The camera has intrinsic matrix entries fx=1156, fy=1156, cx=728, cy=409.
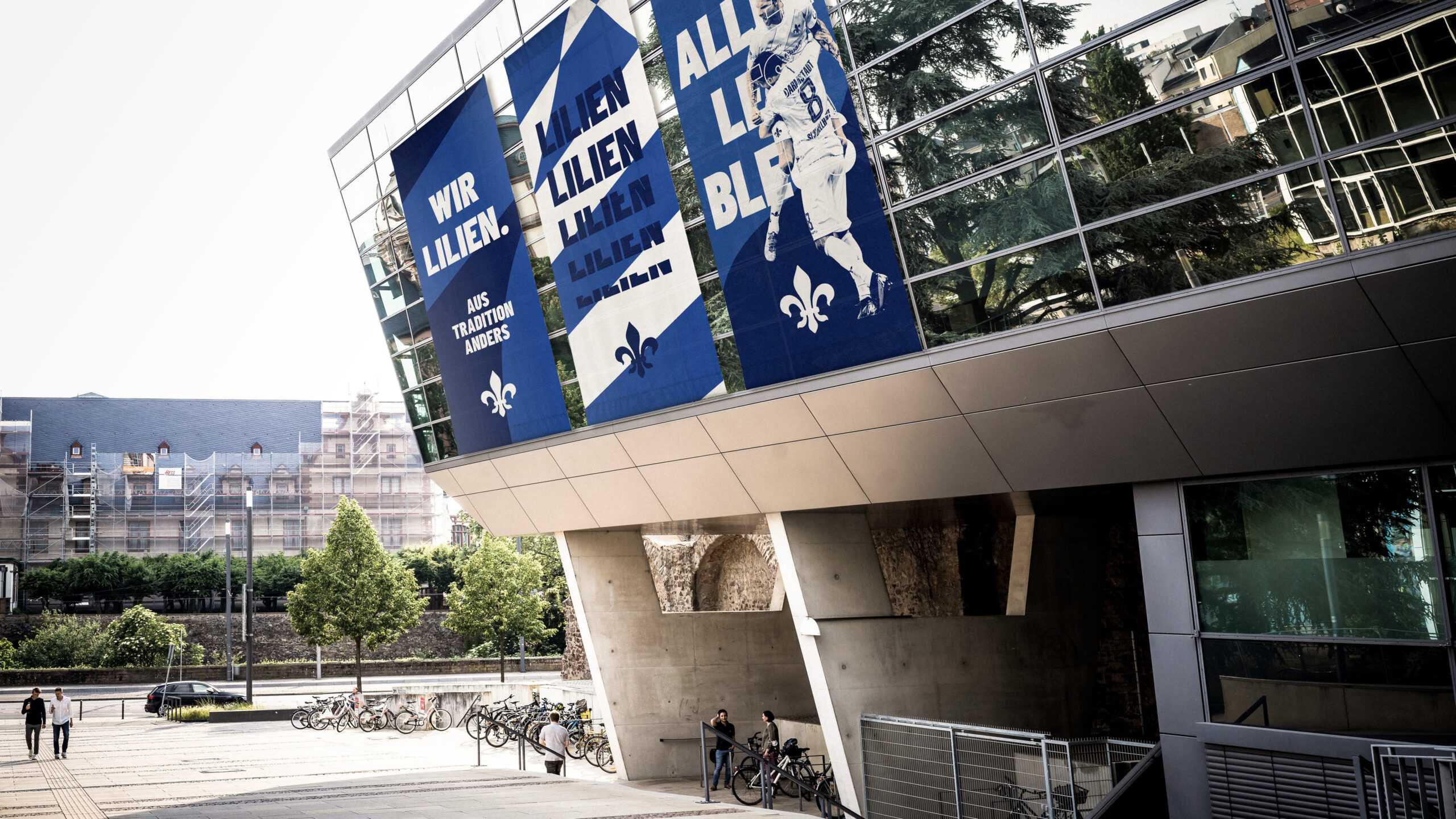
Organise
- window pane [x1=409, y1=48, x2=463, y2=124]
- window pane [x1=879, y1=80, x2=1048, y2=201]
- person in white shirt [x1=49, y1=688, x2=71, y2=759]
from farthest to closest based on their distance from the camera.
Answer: person in white shirt [x1=49, y1=688, x2=71, y2=759]
window pane [x1=409, y1=48, x2=463, y2=124]
window pane [x1=879, y1=80, x2=1048, y2=201]

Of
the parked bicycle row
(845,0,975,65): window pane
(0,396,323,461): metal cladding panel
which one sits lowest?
the parked bicycle row

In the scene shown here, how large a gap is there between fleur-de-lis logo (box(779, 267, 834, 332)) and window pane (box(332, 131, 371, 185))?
36.9 feet

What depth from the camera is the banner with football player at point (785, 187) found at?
1459cm

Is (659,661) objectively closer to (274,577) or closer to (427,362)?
(427,362)

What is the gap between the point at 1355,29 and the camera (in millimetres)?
10023

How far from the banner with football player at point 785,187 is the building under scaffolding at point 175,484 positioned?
199ft

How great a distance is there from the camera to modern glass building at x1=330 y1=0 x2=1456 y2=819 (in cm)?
1057

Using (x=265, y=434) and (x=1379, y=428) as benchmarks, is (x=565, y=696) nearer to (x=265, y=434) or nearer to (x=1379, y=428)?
(x=1379, y=428)

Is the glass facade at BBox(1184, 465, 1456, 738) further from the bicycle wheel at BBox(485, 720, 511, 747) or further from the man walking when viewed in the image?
the man walking

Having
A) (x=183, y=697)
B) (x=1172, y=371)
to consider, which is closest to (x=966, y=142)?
(x=1172, y=371)

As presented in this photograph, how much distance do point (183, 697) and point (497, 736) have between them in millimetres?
14689

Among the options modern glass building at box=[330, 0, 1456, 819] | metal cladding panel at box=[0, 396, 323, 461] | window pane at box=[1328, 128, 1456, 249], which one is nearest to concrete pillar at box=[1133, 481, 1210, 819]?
modern glass building at box=[330, 0, 1456, 819]

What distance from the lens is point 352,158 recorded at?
23625 millimetres

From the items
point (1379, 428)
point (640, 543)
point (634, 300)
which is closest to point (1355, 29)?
point (1379, 428)
